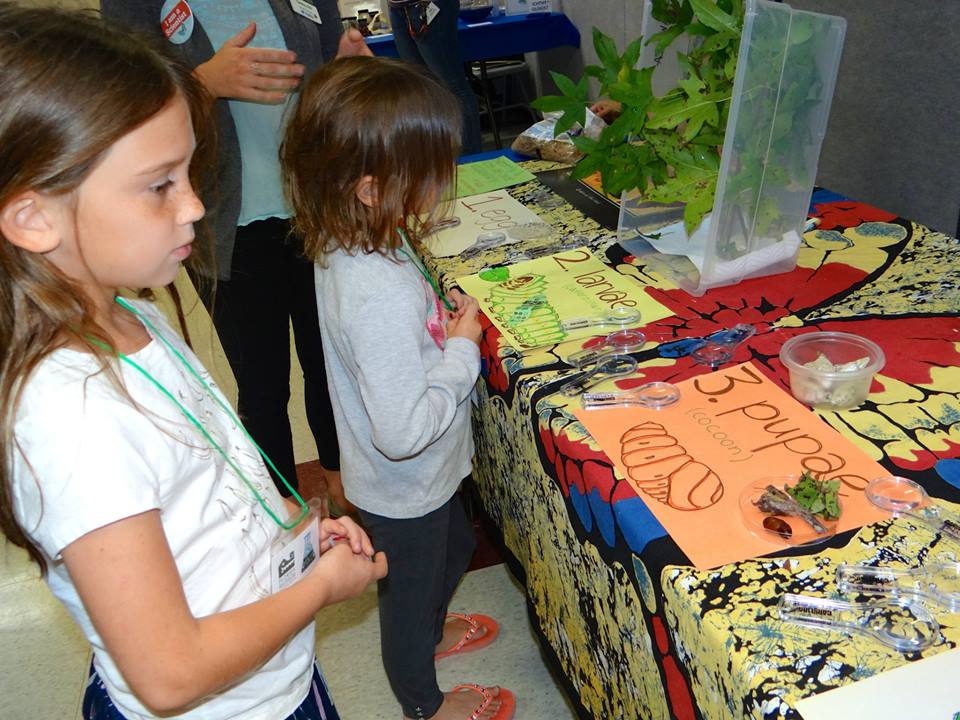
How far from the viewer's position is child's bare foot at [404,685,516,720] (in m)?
1.36

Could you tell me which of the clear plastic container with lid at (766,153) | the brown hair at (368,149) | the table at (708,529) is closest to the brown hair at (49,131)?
the brown hair at (368,149)

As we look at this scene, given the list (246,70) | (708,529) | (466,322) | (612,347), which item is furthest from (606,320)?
(246,70)

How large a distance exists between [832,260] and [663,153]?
12.5 inches

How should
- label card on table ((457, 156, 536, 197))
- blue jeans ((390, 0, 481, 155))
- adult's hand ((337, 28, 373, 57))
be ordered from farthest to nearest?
blue jeans ((390, 0, 481, 155))
label card on table ((457, 156, 536, 197))
adult's hand ((337, 28, 373, 57))

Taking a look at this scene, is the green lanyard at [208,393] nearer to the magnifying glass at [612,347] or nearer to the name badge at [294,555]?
the name badge at [294,555]

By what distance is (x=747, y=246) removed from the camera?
1.23 meters

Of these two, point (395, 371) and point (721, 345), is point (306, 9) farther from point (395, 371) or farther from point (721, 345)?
point (721, 345)

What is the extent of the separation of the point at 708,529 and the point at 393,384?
41cm

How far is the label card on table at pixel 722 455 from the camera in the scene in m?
0.78

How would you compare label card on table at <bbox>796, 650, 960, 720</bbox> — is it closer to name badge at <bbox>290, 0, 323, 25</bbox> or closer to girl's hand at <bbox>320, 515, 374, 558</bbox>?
girl's hand at <bbox>320, 515, 374, 558</bbox>

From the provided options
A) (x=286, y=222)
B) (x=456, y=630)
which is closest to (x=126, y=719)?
(x=456, y=630)

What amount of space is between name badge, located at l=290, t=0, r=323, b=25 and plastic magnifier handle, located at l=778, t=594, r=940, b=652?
49.5 inches

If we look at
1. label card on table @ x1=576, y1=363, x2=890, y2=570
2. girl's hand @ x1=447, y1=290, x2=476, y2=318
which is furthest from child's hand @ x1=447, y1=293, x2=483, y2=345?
label card on table @ x1=576, y1=363, x2=890, y2=570

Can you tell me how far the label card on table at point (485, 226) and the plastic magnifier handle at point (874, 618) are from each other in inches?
36.8
